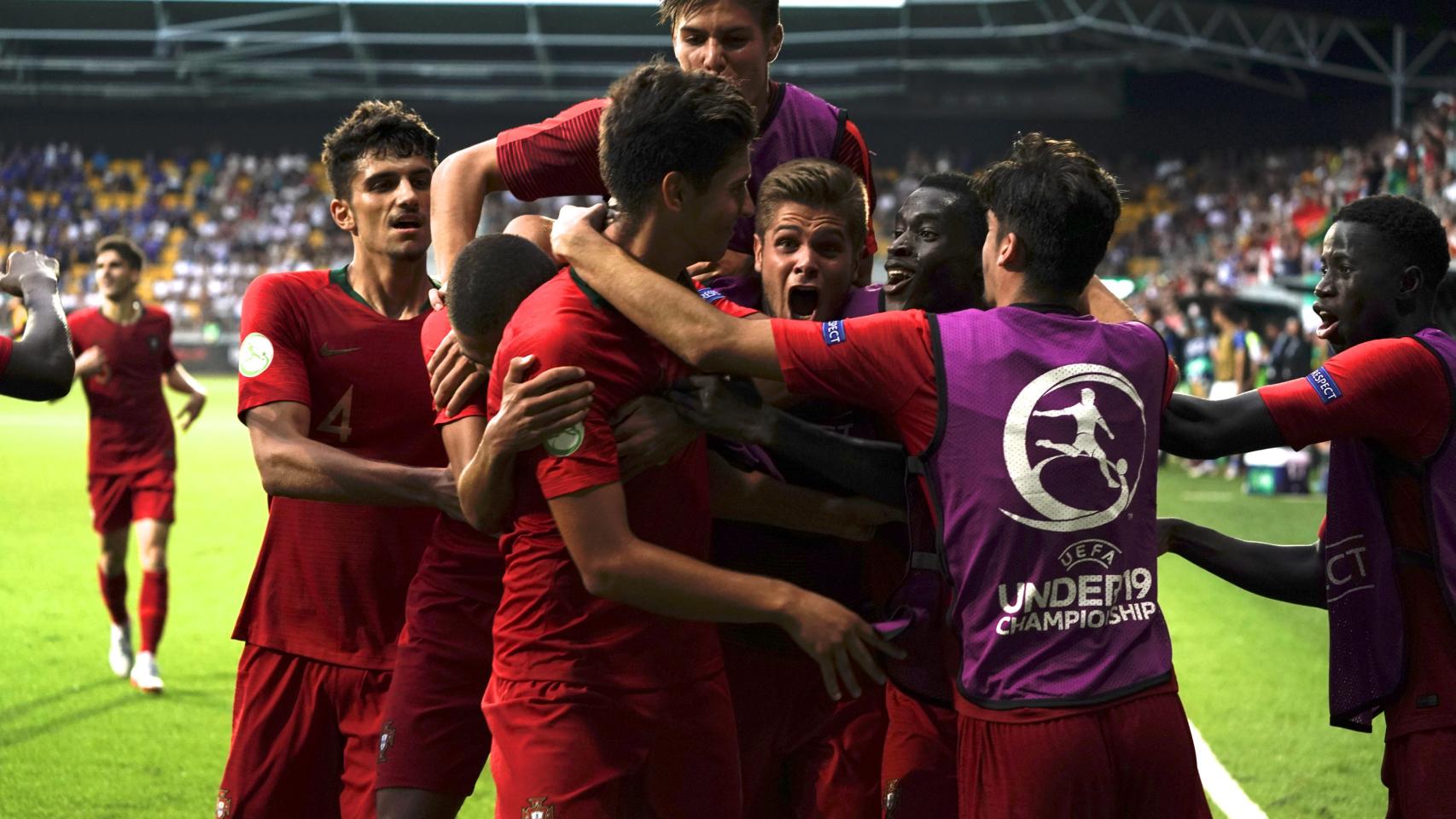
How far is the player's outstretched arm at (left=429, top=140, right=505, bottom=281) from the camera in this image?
153 inches

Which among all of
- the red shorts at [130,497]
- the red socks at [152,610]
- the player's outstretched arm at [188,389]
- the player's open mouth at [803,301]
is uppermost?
the player's open mouth at [803,301]

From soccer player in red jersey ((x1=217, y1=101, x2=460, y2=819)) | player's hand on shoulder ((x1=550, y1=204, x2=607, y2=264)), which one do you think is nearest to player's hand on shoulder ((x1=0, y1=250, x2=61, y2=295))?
soccer player in red jersey ((x1=217, y1=101, x2=460, y2=819))

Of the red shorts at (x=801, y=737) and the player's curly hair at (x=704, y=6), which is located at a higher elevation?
the player's curly hair at (x=704, y=6)

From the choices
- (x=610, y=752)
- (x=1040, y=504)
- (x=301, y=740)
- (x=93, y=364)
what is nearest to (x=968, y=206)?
(x=1040, y=504)

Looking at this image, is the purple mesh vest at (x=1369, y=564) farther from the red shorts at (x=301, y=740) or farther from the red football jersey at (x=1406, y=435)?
the red shorts at (x=301, y=740)

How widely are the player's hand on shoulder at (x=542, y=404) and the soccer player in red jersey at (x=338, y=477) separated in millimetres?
1156

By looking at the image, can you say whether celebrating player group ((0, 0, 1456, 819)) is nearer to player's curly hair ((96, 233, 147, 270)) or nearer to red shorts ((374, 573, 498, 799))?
red shorts ((374, 573, 498, 799))

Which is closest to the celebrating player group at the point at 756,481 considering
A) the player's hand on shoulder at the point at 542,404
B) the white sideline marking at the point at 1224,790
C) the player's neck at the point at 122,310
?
the player's hand on shoulder at the point at 542,404

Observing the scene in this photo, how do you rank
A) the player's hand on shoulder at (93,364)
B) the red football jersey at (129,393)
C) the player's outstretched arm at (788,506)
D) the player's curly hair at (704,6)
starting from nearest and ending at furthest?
the player's outstretched arm at (788,506) → the player's curly hair at (704,6) → the red football jersey at (129,393) → the player's hand on shoulder at (93,364)

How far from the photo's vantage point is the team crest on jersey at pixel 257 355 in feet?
14.1

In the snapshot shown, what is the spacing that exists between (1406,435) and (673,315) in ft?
6.13

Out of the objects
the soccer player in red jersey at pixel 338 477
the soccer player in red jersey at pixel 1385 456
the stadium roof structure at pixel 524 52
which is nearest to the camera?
the soccer player in red jersey at pixel 1385 456

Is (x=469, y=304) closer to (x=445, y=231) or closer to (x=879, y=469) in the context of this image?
(x=445, y=231)

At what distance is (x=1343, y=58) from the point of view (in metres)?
32.6
